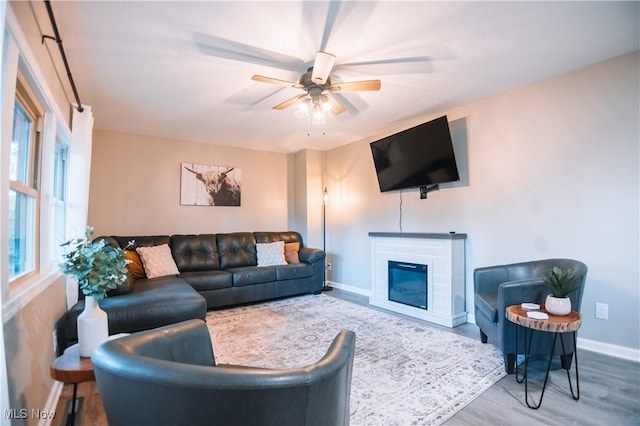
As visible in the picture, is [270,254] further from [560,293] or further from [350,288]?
[560,293]

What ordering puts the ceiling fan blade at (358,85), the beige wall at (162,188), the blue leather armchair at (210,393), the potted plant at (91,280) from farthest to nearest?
the beige wall at (162,188) < the ceiling fan blade at (358,85) < the potted plant at (91,280) < the blue leather armchair at (210,393)

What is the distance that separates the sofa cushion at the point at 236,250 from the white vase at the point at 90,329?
290cm

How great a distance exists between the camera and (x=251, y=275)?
418cm

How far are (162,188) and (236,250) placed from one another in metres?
1.42

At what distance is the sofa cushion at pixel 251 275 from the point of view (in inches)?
162

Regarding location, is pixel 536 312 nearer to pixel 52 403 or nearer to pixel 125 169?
pixel 52 403

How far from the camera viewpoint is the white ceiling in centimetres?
194

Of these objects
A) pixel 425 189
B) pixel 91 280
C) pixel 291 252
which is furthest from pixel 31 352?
pixel 425 189

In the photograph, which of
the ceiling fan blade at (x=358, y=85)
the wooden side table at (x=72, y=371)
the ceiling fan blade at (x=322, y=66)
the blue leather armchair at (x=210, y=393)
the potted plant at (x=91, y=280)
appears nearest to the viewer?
the blue leather armchair at (x=210, y=393)

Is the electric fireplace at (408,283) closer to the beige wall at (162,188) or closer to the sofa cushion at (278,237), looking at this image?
the sofa cushion at (278,237)

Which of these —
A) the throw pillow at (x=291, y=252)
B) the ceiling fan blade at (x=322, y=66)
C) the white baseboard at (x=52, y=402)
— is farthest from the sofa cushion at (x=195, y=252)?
the ceiling fan blade at (x=322, y=66)

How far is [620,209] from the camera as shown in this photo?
98.3 inches

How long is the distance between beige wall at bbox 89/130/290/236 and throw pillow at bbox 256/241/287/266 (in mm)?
732

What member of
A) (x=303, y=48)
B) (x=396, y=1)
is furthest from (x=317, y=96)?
(x=396, y=1)
